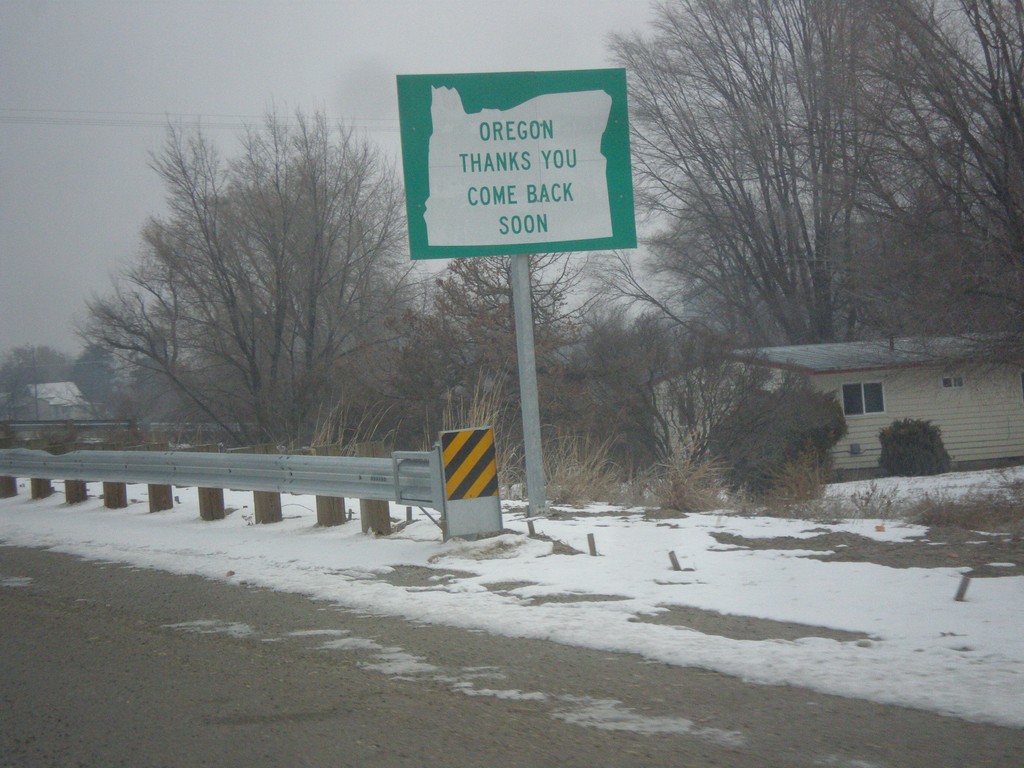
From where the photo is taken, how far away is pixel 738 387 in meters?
23.5

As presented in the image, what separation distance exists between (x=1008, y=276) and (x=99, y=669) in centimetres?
1737

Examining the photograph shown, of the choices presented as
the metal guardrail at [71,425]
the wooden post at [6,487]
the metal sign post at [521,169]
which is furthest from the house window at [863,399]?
the wooden post at [6,487]

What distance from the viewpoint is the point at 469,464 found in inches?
355

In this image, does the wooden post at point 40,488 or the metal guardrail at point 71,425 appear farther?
the metal guardrail at point 71,425

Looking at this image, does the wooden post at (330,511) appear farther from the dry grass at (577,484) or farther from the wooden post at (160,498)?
the wooden post at (160,498)

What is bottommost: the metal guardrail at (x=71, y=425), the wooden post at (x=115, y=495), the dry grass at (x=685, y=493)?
the dry grass at (x=685, y=493)

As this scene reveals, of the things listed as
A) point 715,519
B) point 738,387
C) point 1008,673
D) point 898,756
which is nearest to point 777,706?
point 898,756

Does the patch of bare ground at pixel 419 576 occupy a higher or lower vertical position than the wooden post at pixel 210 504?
lower

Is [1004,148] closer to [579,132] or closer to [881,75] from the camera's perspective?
[881,75]

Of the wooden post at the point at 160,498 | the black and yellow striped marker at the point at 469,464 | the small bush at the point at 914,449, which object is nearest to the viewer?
the black and yellow striped marker at the point at 469,464

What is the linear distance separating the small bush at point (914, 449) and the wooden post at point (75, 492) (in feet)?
72.6

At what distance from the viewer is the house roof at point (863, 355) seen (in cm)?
2125

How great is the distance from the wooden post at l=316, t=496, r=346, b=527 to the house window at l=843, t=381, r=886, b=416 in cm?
2255

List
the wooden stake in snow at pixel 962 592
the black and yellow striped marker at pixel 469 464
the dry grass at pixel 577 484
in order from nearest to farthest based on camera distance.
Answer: the wooden stake in snow at pixel 962 592, the black and yellow striped marker at pixel 469 464, the dry grass at pixel 577 484
